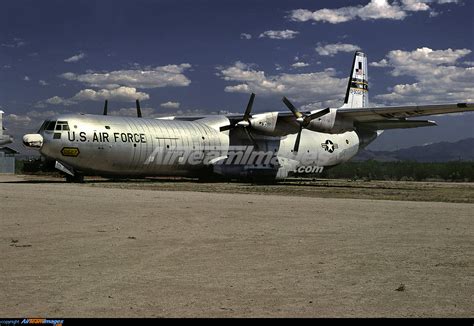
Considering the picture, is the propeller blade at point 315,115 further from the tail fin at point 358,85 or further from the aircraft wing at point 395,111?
the tail fin at point 358,85

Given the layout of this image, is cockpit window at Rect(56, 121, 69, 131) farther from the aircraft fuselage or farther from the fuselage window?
the fuselage window

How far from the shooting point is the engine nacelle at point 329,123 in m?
31.1

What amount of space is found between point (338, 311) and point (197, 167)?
29.3 meters

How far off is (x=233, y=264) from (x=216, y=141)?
1084 inches

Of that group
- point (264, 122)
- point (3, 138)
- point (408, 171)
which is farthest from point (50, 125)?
point (408, 171)

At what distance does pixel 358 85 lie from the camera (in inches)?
1676

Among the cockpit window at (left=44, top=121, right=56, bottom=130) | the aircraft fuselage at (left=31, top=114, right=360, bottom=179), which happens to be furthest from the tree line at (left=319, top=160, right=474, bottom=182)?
the cockpit window at (left=44, top=121, right=56, bottom=130)

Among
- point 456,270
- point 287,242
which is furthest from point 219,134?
point 456,270

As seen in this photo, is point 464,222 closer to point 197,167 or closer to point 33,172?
point 197,167

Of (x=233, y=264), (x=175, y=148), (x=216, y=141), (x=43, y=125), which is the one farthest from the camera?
(x=216, y=141)

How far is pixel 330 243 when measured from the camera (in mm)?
8734

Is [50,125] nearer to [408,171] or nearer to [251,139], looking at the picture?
[251,139]

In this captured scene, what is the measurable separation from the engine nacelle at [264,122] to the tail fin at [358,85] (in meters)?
9.97

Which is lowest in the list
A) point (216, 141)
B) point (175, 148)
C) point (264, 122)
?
point (175, 148)
